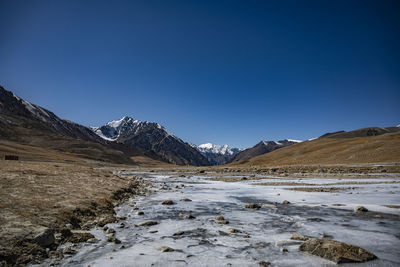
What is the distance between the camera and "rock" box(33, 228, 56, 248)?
675 cm

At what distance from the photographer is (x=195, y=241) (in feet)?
27.0

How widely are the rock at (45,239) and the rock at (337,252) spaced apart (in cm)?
819

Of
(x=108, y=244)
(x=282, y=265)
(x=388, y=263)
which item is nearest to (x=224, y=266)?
(x=282, y=265)

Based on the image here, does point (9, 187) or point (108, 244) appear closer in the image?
point (108, 244)

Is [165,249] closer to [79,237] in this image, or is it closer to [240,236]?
[240,236]

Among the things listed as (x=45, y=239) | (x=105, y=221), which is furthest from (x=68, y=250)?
(x=105, y=221)

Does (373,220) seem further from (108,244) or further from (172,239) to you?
(108,244)

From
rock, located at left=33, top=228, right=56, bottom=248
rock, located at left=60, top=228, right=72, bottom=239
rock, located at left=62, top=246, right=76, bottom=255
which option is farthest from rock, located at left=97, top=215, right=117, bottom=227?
rock, located at left=62, top=246, right=76, bottom=255

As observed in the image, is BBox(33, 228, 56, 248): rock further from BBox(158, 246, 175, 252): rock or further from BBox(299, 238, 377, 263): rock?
BBox(299, 238, 377, 263): rock

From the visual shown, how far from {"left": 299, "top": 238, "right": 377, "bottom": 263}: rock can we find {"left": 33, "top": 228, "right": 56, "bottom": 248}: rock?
819 cm

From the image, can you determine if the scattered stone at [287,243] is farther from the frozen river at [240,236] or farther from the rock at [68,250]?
the rock at [68,250]

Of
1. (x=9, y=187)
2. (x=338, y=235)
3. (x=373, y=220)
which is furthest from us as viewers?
(x=9, y=187)

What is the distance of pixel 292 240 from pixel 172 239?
14.9 feet

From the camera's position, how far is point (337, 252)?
6484mm
